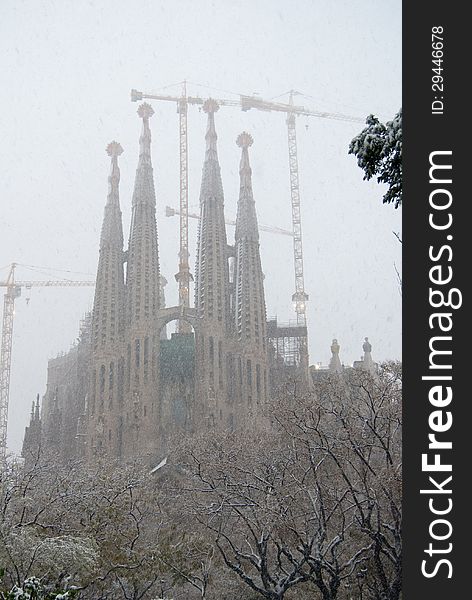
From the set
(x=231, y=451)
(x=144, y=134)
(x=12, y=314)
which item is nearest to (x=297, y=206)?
(x=144, y=134)

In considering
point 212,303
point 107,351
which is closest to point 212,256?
point 212,303

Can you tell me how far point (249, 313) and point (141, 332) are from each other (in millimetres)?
9265

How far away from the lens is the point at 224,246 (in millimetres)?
74375

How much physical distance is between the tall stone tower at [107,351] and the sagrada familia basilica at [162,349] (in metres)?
0.09

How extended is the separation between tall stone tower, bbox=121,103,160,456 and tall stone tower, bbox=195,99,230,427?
3709 millimetres

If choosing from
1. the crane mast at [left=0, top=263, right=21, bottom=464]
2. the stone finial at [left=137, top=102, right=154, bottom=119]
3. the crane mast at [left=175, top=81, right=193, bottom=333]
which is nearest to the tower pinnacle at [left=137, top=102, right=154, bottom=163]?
the stone finial at [left=137, top=102, right=154, bottom=119]

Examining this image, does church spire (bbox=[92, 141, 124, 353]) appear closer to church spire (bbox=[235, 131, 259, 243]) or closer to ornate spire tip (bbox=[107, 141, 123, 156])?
ornate spire tip (bbox=[107, 141, 123, 156])

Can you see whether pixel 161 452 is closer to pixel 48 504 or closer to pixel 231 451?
pixel 231 451

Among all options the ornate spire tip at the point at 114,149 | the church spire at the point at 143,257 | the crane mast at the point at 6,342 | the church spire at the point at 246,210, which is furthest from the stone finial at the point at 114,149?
the crane mast at the point at 6,342

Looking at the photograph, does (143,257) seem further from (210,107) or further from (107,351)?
(210,107)

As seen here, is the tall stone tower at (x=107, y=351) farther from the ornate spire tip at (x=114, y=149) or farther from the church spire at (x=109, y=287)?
the ornate spire tip at (x=114, y=149)

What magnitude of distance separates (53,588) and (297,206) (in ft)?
312

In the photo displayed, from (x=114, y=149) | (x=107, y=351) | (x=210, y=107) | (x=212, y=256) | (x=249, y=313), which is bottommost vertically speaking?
(x=107, y=351)

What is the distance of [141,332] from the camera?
2758 inches
